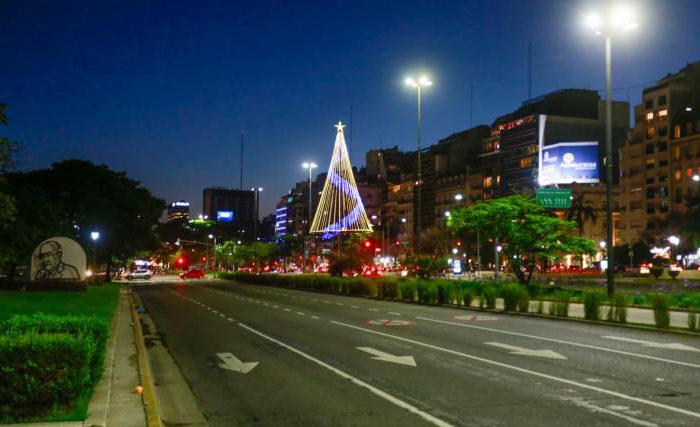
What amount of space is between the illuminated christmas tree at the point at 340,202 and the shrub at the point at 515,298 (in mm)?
22733

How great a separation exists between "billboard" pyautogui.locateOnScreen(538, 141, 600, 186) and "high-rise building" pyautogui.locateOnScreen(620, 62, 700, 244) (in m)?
69.9

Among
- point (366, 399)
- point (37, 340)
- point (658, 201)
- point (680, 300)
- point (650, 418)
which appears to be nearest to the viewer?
point (37, 340)

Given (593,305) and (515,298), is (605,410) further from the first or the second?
(515,298)

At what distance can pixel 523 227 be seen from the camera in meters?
38.0

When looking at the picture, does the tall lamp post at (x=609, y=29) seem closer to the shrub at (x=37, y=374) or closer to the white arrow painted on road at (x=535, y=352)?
the white arrow painted on road at (x=535, y=352)

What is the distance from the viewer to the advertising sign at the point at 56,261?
41250 mm

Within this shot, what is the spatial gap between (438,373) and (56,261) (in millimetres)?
33927

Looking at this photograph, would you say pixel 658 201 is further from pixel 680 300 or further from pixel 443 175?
pixel 680 300

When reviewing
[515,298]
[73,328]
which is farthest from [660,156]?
[73,328]

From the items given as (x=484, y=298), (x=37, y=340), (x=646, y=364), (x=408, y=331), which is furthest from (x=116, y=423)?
(x=484, y=298)

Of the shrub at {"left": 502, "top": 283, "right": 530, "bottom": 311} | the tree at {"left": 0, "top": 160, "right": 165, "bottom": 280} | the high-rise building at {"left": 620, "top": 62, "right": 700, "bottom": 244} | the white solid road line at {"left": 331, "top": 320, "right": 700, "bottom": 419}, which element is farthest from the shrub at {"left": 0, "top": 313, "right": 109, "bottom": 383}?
the high-rise building at {"left": 620, "top": 62, "right": 700, "bottom": 244}

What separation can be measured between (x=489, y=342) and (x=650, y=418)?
891 cm

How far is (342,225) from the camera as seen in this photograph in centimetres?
5688

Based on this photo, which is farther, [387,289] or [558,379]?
[387,289]
